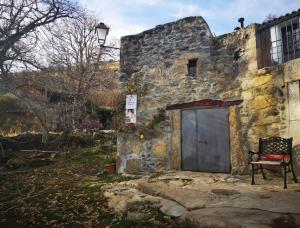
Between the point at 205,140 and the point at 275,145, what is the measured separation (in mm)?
1794

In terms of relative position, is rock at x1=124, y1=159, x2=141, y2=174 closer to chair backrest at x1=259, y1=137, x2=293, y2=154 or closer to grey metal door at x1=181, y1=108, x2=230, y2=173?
grey metal door at x1=181, y1=108, x2=230, y2=173

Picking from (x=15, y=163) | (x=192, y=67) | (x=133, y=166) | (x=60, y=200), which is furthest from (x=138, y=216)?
(x=15, y=163)

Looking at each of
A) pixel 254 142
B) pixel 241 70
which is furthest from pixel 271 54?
pixel 254 142

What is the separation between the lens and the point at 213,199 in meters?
4.46

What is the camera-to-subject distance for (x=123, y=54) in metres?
8.44

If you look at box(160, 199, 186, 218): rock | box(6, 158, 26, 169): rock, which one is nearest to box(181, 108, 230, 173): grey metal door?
box(160, 199, 186, 218): rock

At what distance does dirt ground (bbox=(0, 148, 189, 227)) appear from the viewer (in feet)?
14.2

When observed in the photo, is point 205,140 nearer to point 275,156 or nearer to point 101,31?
point 275,156

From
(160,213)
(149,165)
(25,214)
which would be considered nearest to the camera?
(160,213)

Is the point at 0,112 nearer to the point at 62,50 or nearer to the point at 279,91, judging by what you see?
the point at 62,50

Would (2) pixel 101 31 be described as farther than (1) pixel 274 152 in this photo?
Yes

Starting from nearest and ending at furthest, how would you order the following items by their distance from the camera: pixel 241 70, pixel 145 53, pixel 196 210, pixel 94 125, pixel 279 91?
pixel 196 210 < pixel 279 91 < pixel 241 70 < pixel 145 53 < pixel 94 125

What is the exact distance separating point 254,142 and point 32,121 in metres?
14.7

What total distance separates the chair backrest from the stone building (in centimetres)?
26
